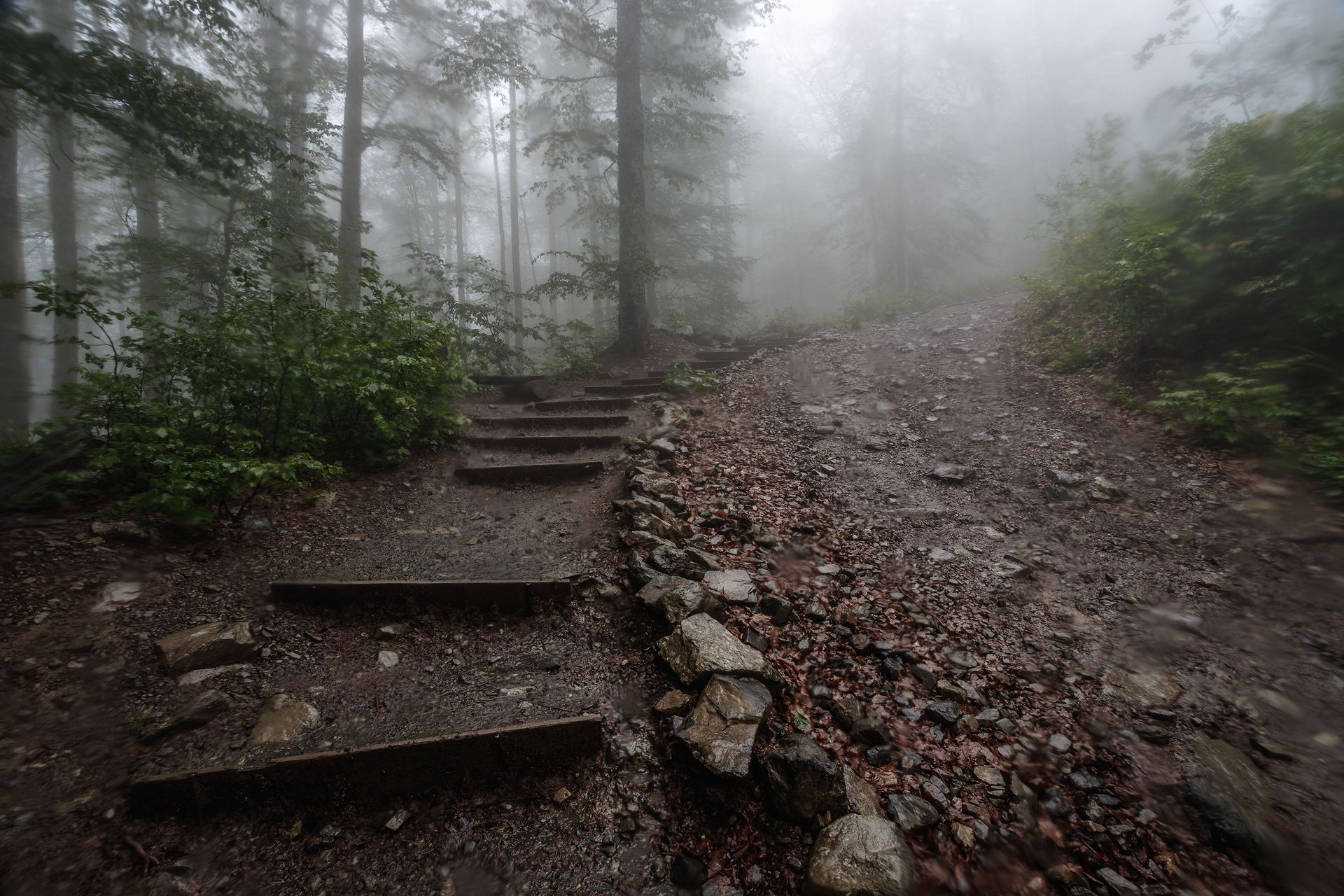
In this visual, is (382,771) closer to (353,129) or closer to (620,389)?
(620,389)

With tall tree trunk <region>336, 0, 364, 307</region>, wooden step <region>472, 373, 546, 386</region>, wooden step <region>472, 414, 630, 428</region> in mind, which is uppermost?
tall tree trunk <region>336, 0, 364, 307</region>

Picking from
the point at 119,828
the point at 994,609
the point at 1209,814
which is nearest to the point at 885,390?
the point at 994,609

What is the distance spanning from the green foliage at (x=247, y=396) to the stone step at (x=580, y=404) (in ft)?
7.78

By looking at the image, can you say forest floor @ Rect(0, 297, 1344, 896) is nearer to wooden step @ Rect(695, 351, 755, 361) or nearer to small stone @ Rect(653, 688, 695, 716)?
small stone @ Rect(653, 688, 695, 716)

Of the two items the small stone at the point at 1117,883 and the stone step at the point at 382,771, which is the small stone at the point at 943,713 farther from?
the stone step at the point at 382,771

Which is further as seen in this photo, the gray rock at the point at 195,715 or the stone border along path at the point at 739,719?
the gray rock at the point at 195,715

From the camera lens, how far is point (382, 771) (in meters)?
2.03

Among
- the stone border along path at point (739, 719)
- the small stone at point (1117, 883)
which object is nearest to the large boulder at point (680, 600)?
the stone border along path at point (739, 719)

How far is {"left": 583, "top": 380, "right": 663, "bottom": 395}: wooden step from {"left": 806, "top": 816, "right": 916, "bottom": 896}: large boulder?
283 inches

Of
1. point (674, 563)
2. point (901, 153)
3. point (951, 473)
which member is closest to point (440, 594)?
point (674, 563)

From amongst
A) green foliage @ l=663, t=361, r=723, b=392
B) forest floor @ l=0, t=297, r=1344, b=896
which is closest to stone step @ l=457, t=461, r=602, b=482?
forest floor @ l=0, t=297, r=1344, b=896

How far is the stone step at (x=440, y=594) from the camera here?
10.2 feet

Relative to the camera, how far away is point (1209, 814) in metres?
2.05

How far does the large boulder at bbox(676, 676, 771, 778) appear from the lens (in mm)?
2072
